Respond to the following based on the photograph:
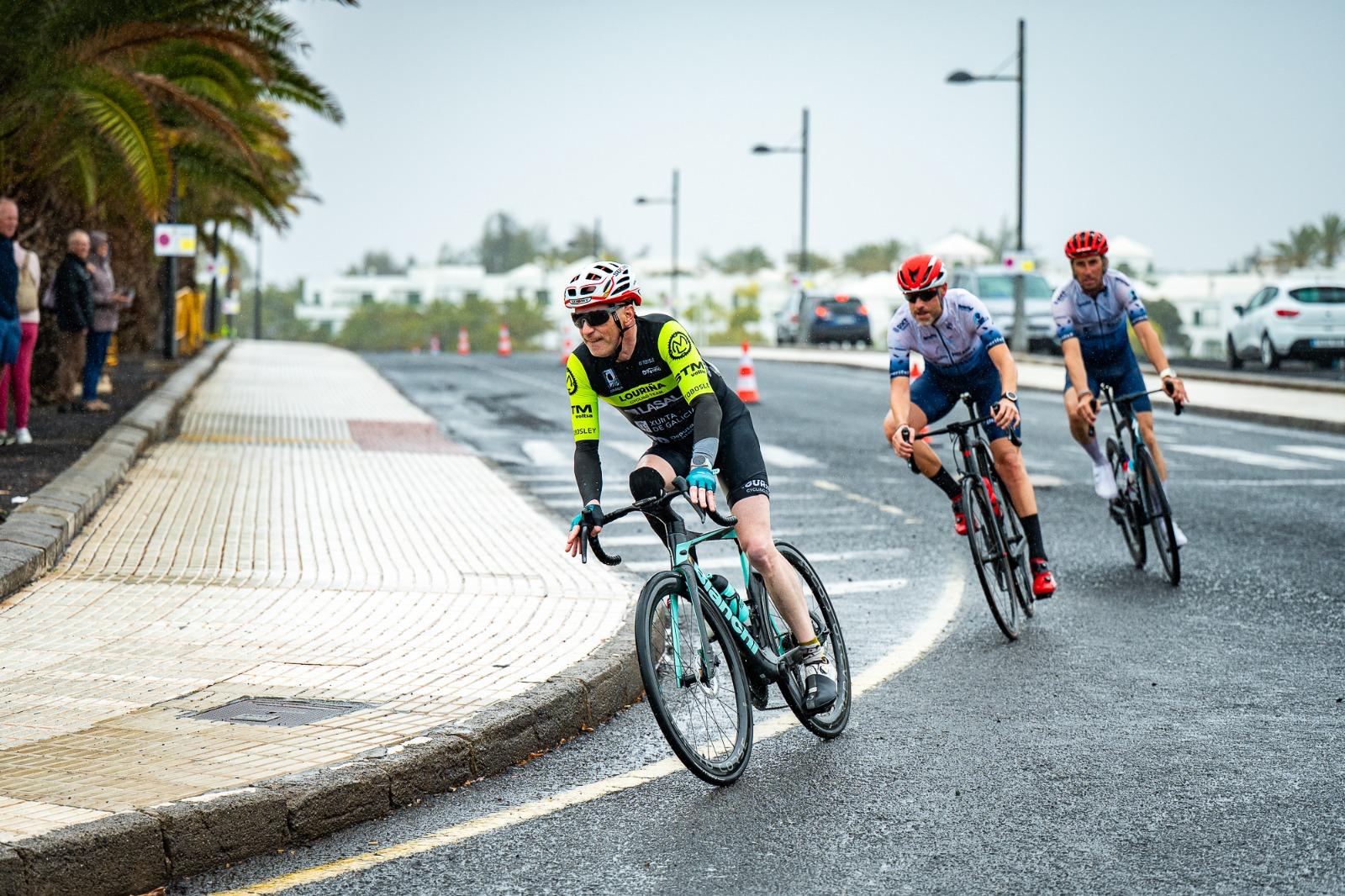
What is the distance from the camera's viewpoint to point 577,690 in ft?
20.6

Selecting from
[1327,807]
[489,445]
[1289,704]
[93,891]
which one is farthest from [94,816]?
[489,445]

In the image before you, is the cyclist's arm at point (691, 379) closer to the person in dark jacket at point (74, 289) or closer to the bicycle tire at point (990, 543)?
the bicycle tire at point (990, 543)

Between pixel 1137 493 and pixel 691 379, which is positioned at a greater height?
pixel 691 379

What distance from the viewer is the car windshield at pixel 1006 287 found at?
41281mm

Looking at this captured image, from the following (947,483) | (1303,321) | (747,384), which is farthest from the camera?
(1303,321)

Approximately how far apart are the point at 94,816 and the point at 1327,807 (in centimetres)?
365

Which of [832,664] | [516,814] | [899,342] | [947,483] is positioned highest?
[899,342]

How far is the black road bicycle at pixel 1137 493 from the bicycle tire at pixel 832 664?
139 inches

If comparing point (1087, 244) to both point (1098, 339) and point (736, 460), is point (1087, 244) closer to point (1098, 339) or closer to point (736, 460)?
point (1098, 339)

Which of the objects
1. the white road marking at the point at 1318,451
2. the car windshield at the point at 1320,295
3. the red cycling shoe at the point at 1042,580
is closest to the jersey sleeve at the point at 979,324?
the red cycling shoe at the point at 1042,580

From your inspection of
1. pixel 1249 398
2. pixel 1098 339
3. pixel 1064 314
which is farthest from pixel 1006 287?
pixel 1064 314

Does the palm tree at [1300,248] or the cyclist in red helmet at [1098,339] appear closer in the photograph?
the cyclist in red helmet at [1098,339]

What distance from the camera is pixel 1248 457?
55.3ft

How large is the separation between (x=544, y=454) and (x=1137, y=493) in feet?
28.6
